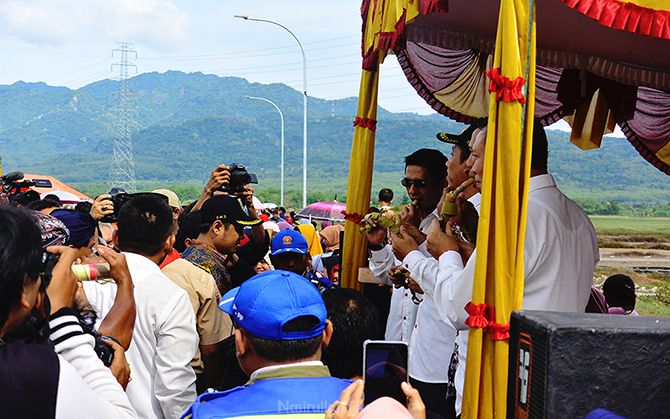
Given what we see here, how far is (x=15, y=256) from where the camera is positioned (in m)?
2.12

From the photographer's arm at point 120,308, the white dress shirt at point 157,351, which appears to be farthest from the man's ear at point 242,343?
the white dress shirt at point 157,351

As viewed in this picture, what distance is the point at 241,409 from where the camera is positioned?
2324 millimetres

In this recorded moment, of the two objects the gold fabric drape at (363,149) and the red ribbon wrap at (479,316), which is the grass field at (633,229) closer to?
the gold fabric drape at (363,149)

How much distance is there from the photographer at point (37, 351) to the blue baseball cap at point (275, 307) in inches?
18.5

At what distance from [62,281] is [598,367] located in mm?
1649

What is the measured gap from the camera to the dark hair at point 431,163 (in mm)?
5066

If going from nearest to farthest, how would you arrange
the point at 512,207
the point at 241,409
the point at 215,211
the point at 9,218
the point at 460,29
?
the point at 9,218 → the point at 241,409 → the point at 512,207 → the point at 215,211 → the point at 460,29

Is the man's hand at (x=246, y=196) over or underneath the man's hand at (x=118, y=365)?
over

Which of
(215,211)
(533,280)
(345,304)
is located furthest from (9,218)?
(215,211)

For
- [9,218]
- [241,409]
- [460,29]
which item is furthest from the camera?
[460,29]

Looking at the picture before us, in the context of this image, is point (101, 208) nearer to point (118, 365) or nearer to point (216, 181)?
point (216, 181)

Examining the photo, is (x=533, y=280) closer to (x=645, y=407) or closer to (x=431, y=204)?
(x=645, y=407)

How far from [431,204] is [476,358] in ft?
7.44

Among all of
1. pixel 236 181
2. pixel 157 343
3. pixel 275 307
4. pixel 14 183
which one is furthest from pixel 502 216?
pixel 14 183
